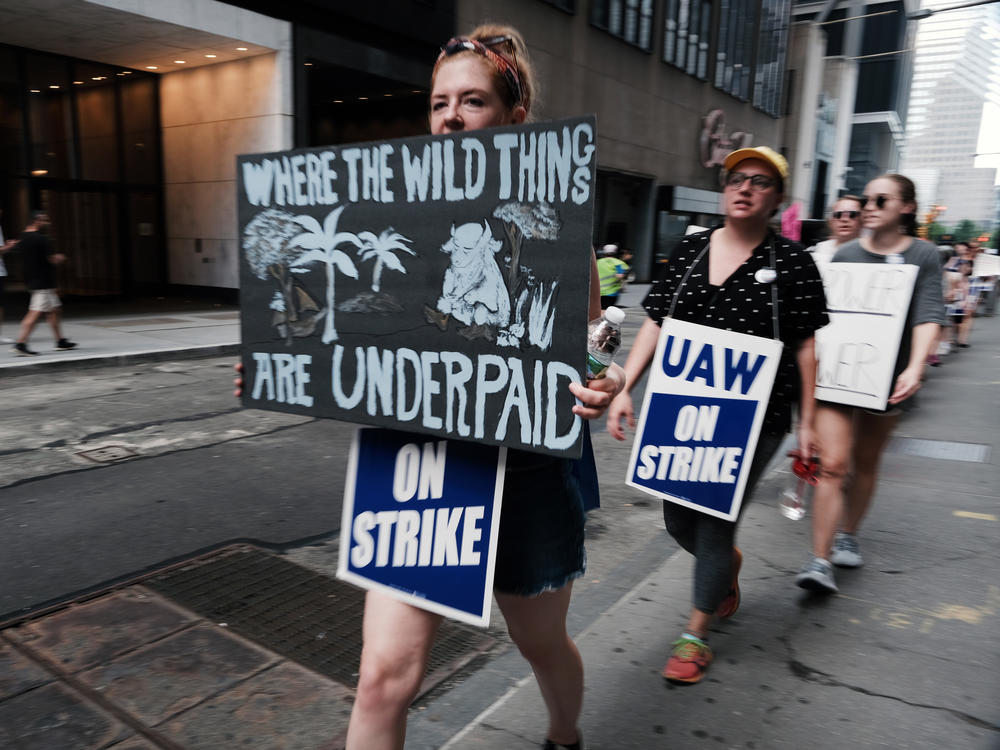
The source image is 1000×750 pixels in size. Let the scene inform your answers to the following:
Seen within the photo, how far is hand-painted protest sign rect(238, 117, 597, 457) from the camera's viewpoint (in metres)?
1.43

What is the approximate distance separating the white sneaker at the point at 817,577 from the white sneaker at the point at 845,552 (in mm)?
349

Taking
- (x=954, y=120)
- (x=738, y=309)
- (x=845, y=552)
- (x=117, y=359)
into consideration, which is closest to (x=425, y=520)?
(x=738, y=309)

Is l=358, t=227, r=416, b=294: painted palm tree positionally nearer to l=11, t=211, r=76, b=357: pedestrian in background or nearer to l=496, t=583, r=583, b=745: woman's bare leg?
l=496, t=583, r=583, b=745: woman's bare leg

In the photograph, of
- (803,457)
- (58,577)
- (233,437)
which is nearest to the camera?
(803,457)

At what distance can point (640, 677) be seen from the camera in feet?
9.44

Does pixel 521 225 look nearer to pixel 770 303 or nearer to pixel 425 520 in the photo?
pixel 425 520

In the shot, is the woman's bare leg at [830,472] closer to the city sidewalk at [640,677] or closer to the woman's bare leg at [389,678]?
the city sidewalk at [640,677]

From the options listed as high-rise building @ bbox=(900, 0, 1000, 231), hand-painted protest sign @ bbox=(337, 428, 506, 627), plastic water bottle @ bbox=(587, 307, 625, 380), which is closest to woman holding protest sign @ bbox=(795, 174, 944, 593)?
plastic water bottle @ bbox=(587, 307, 625, 380)

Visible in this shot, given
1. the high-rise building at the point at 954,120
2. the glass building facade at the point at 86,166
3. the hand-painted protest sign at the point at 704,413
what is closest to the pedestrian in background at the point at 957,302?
the hand-painted protest sign at the point at 704,413

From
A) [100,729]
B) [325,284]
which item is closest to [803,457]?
[325,284]

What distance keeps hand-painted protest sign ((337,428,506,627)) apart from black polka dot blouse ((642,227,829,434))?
4.67 feet

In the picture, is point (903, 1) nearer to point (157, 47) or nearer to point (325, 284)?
point (157, 47)

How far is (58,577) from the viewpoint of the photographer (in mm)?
3617

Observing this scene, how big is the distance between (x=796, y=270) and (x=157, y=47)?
1598 cm
